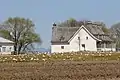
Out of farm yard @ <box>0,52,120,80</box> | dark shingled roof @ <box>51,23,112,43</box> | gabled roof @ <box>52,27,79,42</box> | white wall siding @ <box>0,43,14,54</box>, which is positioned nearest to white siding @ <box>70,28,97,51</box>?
dark shingled roof @ <box>51,23,112,43</box>

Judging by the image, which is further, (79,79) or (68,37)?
(68,37)

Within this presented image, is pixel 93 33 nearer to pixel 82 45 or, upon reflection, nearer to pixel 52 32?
pixel 82 45

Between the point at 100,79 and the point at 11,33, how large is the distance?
89.2m

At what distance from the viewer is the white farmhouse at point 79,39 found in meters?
103

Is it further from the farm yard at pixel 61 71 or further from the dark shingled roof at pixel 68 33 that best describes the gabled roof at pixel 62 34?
the farm yard at pixel 61 71

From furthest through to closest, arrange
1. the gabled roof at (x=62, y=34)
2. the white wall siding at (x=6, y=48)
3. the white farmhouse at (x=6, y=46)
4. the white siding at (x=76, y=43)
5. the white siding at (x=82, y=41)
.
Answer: the gabled roof at (x=62, y=34) < the white siding at (x=76, y=43) < the white siding at (x=82, y=41) < the white farmhouse at (x=6, y=46) < the white wall siding at (x=6, y=48)

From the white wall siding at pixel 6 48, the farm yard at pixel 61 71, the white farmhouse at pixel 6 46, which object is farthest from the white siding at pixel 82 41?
the farm yard at pixel 61 71

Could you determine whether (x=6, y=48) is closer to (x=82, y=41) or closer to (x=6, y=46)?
(x=6, y=46)

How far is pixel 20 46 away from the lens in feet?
351

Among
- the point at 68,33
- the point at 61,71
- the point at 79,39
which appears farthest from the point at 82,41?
the point at 61,71

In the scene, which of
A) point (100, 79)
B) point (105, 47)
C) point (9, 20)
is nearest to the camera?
point (100, 79)

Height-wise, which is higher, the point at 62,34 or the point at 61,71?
the point at 62,34

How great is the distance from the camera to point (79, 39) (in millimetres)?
103500

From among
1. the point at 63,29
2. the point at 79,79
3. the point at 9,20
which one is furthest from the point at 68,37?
the point at 79,79
